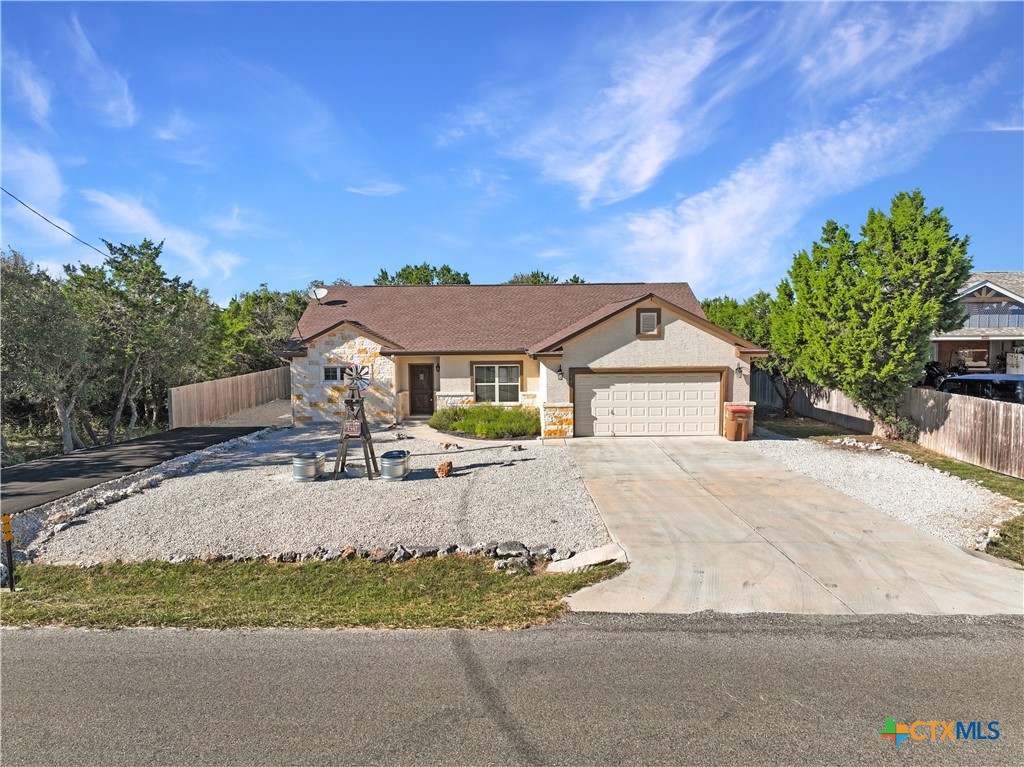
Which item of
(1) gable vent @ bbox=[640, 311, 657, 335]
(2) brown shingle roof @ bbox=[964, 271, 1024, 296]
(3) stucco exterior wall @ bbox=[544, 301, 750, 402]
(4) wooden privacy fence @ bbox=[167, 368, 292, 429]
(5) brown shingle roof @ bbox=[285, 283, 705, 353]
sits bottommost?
(4) wooden privacy fence @ bbox=[167, 368, 292, 429]

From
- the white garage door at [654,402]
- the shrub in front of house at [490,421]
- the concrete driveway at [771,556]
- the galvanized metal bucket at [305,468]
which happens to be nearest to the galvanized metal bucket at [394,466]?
the galvanized metal bucket at [305,468]

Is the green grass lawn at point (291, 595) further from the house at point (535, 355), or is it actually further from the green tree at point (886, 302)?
the green tree at point (886, 302)

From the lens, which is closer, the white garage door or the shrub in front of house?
the white garage door

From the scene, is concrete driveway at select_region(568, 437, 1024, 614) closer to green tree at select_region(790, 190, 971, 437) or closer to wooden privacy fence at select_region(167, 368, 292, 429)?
green tree at select_region(790, 190, 971, 437)

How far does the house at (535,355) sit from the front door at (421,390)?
0.13 ft

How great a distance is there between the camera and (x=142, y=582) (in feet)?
25.5

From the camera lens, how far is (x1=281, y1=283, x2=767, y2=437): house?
57.6 feet

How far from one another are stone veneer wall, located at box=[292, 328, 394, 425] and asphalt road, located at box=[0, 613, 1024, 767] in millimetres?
15778

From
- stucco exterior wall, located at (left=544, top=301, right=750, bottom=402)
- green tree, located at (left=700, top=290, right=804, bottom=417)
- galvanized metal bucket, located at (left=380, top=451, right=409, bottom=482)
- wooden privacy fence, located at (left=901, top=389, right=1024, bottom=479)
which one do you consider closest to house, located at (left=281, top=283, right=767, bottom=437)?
stucco exterior wall, located at (left=544, top=301, right=750, bottom=402)

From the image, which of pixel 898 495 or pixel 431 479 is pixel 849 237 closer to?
pixel 898 495

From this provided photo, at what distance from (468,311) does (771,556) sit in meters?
17.9

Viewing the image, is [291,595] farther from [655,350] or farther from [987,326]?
[987,326]

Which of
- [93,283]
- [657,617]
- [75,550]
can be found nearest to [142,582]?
[75,550]

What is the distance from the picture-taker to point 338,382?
71.5 feet
